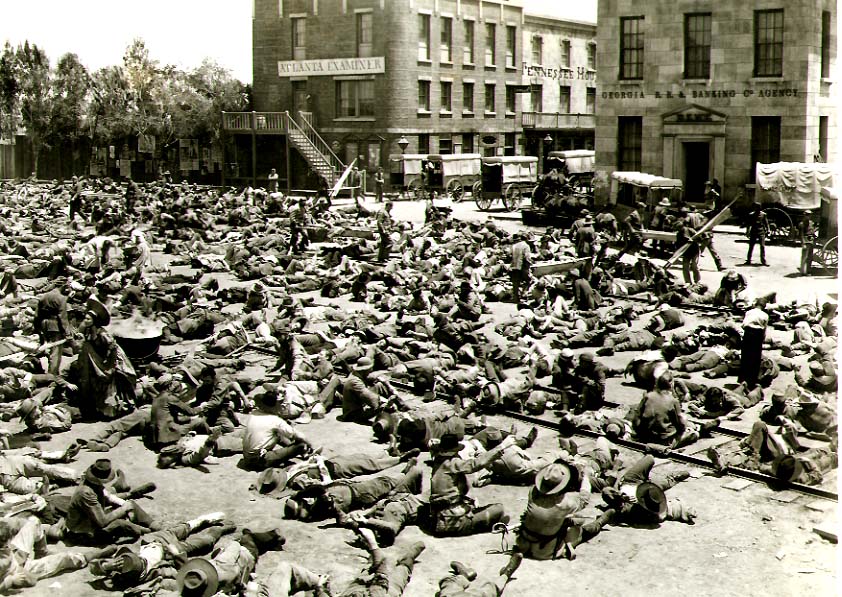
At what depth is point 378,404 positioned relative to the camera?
49.3 feet

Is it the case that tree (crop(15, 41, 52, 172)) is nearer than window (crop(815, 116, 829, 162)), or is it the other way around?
window (crop(815, 116, 829, 162))

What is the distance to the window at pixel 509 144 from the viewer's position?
58588 mm

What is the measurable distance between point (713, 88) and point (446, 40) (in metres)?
20.6

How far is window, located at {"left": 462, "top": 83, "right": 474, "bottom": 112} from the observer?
55781mm

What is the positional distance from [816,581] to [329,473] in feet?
18.0

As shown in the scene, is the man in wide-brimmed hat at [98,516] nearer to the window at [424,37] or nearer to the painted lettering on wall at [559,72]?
the window at [424,37]

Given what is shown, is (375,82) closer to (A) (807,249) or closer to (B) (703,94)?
(B) (703,94)

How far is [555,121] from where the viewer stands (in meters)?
57.9

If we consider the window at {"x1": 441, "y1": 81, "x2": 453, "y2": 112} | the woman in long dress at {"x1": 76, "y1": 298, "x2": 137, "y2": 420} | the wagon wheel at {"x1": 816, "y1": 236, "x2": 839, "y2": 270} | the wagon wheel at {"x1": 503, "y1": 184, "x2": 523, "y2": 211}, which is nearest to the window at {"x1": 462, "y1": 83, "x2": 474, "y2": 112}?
the window at {"x1": 441, "y1": 81, "x2": 453, "y2": 112}

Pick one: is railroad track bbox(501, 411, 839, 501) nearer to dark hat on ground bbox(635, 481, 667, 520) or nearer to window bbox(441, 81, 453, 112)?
dark hat on ground bbox(635, 481, 667, 520)

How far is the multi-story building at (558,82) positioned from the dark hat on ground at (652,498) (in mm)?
46306

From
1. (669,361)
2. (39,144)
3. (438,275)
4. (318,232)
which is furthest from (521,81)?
(669,361)

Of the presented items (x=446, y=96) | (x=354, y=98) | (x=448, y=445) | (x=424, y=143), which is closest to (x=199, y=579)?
(x=448, y=445)

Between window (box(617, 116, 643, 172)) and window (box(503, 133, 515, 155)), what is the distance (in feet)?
62.7
